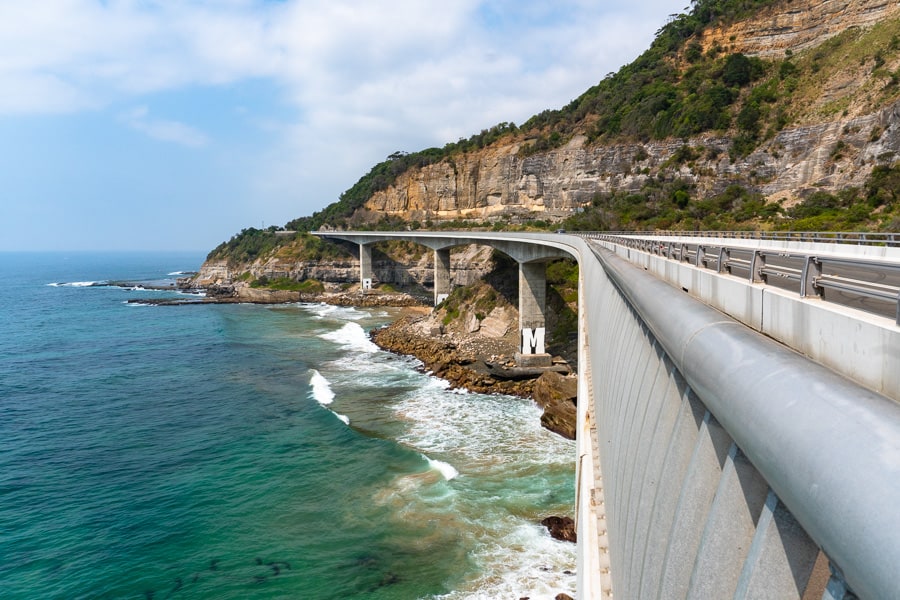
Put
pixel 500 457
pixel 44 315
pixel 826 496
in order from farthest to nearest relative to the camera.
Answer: pixel 44 315 → pixel 500 457 → pixel 826 496

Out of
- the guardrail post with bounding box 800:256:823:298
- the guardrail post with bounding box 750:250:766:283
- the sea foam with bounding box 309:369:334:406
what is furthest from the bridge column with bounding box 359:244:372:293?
the guardrail post with bounding box 800:256:823:298

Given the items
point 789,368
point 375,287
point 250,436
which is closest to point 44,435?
point 250,436

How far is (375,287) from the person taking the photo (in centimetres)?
10044

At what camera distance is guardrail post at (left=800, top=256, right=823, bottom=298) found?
4438 mm

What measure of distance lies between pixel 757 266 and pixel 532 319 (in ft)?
138

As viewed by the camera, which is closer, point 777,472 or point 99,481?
point 777,472

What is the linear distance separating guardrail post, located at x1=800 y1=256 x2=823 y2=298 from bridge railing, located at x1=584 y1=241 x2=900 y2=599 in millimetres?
682

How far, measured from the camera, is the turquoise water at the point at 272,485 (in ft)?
58.3

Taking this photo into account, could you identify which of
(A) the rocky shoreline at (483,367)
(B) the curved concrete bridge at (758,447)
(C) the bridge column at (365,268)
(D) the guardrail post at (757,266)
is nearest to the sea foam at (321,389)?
(A) the rocky shoreline at (483,367)

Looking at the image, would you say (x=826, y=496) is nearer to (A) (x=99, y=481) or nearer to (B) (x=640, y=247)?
(B) (x=640, y=247)

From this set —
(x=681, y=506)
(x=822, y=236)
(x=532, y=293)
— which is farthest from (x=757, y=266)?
(x=532, y=293)

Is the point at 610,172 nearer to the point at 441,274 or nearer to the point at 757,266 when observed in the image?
the point at 441,274

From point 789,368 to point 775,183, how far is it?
7111cm

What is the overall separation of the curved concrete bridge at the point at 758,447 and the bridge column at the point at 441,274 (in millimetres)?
67618
